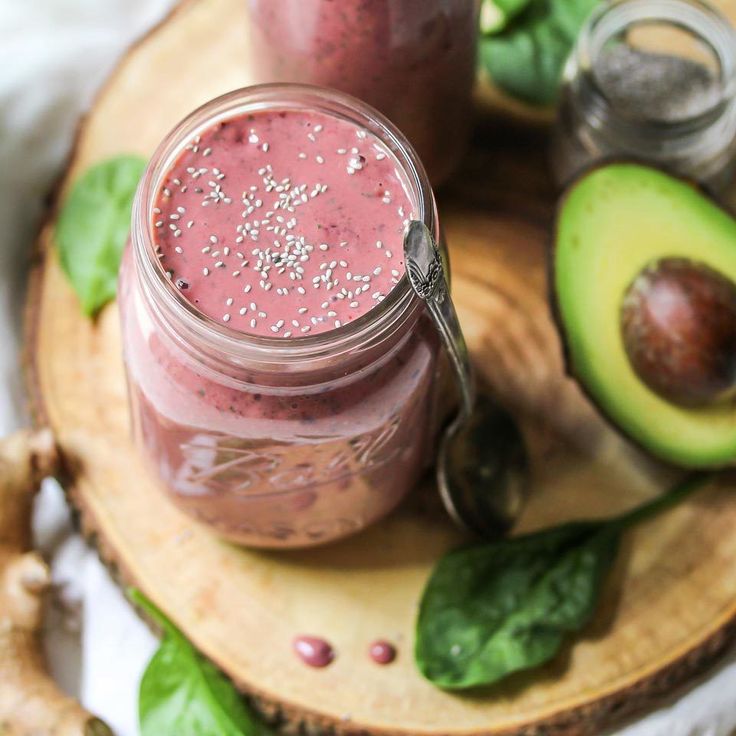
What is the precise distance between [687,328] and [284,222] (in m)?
0.62

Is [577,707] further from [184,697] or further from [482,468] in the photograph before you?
[184,697]

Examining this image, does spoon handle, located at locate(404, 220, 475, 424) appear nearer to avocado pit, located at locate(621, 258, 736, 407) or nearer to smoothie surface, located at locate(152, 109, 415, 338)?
smoothie surface, located at locate(152, 109, 415, 338)

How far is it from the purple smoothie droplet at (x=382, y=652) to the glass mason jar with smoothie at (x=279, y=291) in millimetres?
323

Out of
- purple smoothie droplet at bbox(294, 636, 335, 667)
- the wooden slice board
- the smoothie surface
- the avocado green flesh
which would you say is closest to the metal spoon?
the wooden slice board

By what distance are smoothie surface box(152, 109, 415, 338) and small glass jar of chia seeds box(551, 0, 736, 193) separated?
1.89 feet

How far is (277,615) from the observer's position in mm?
1676

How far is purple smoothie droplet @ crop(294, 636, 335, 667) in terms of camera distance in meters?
1.63

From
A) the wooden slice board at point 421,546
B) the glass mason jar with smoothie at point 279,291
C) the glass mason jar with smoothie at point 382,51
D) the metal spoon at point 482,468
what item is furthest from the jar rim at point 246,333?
the wooden slice board at point 421,546

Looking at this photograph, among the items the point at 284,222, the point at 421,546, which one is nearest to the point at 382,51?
the point at 284,222

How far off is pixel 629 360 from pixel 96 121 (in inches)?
36.8

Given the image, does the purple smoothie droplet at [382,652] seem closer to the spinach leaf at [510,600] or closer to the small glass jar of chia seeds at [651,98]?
the spinach leaf at [510,600]

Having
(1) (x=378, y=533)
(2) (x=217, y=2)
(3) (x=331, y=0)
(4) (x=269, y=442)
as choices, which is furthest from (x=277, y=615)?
(2) (x=217, y=2)

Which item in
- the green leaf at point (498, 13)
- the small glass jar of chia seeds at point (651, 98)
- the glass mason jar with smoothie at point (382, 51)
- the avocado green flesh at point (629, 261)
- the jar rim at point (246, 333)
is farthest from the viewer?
the green leaf at point (498, 13)

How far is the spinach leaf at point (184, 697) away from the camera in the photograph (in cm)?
159
